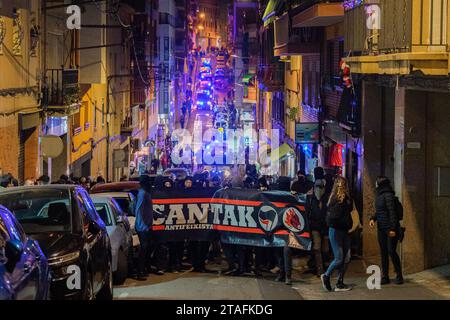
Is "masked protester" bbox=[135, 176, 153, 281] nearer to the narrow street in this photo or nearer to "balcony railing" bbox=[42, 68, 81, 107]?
the narrow street

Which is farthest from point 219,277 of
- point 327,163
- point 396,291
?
A: point 327,163

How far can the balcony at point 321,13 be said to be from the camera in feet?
79.3

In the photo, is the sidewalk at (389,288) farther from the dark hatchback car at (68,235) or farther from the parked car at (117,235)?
the dark hatchback car at (68,235)

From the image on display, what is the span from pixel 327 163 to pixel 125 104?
2284 centimetres

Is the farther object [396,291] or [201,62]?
[201,62]

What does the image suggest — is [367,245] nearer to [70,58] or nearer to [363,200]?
[363,200]

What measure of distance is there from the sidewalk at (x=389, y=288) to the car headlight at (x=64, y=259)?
421 centimetres

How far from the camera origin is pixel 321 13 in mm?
24344

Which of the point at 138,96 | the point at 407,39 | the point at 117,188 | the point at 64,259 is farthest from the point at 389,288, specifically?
the point at 138,96

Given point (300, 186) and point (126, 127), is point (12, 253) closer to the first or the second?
point (300, 186)

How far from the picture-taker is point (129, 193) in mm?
18547

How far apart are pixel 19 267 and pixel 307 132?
23.2 metres

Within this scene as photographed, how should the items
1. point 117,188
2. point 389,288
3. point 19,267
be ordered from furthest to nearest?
point 117,188
point 389,288
point 19,267
